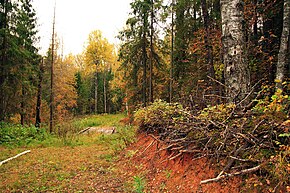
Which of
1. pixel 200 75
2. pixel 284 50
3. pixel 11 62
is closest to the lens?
pixel 284 50

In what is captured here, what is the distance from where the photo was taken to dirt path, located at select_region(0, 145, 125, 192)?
15.6 feet

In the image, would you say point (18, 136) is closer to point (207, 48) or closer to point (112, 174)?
point (112, 174)

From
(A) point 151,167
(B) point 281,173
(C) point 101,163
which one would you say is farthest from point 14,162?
(B) point 281,173

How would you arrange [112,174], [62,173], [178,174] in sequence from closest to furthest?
[178,174]
[112,174]
[62,173]

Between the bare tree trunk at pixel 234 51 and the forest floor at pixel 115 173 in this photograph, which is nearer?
the forest floor at pixel 115 173

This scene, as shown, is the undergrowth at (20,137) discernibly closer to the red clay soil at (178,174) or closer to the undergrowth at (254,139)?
the red clay soil at (178,174)

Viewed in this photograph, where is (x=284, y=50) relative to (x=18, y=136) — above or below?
above

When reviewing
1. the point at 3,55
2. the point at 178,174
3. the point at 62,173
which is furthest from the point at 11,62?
the point at 178,174

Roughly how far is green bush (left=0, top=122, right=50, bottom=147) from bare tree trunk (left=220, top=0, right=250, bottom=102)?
10757mm

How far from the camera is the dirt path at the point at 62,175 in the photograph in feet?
15.6

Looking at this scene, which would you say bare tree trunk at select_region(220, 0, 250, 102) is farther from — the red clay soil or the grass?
the grass

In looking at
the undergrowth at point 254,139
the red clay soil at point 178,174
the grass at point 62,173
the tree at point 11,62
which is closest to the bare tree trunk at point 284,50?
the undergrowth at point 254,139

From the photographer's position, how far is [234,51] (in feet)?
11.9

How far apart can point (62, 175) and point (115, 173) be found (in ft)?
4.69
